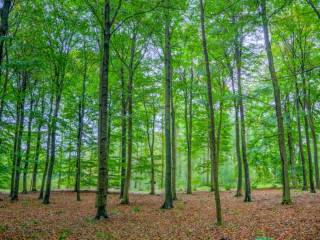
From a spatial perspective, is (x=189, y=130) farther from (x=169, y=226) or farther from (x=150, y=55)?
(x=169, y=226)

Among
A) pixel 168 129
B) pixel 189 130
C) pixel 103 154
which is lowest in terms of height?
pixel 103 154

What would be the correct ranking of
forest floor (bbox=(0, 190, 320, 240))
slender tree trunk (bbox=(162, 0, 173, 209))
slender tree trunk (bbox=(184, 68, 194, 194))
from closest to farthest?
1. forest floor (bbox=(0, 190, 320, 240))
2. slender tree trunk (bbox=(162, 0, 173, 209))
3. slender tree trunk (bbox=(184, 68, 194, 194))

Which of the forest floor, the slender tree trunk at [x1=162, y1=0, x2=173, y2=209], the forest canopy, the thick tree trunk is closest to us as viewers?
the forest floor

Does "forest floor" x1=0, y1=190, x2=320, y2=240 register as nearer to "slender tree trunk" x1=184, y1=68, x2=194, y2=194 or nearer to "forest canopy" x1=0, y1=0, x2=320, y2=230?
"forest canopy" x1=0, y1=0, x2=320, y2=230

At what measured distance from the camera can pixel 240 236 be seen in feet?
22.6

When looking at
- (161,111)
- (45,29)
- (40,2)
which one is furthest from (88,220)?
(161,111)

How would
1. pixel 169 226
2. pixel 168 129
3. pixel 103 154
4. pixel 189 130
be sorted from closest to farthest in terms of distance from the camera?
pixel 169 226 → pixel 103 154 → pixel 168 129 → pixel 189 130

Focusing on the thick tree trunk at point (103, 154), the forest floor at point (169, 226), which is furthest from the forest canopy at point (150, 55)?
the forest floor at point (169, 226)

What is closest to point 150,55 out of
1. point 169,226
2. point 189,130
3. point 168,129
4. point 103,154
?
point 168,129

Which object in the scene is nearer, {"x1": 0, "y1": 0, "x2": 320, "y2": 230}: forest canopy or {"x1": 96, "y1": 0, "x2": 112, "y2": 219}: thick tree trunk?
{"x1": 96, "y1": 0, "x2": 112, "y2": 219}: thick tree trunk

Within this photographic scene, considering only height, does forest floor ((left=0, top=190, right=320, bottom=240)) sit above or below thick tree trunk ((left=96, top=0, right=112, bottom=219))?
below

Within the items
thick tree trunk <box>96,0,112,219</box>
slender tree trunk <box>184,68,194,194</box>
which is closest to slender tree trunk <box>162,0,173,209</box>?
thick tree trunk <box>96,0,112,219</box>

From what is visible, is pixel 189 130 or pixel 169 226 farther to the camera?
pixel 189 130

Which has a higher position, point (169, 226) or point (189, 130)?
point (189, 130)
